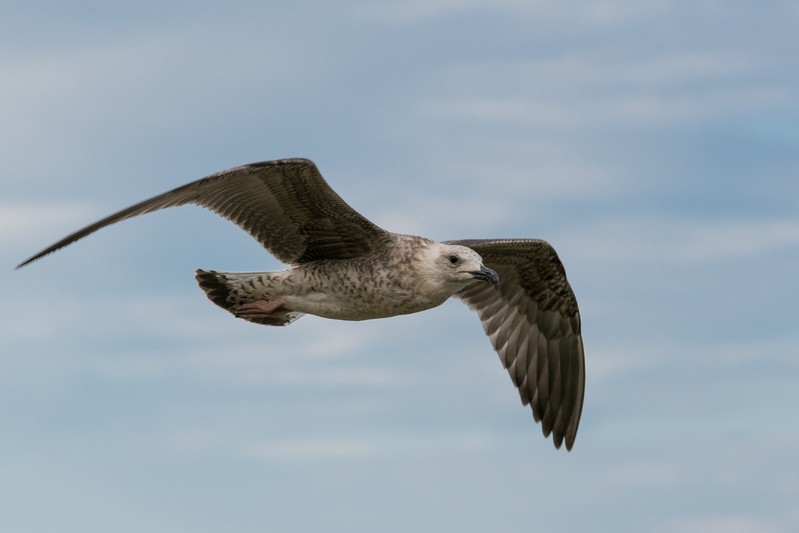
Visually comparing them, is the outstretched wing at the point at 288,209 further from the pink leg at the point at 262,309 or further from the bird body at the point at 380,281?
the pink leg at the point at 262,309

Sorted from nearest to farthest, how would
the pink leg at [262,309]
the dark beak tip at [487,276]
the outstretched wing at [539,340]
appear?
the dark beak tip at [487,276] → the pink leg at [262,309] → the outstretched wing at [539,340]

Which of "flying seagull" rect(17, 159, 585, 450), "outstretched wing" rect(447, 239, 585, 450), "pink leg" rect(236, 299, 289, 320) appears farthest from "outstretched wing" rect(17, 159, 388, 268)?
"outstretched wing" rect(447, 239, 585, 450)

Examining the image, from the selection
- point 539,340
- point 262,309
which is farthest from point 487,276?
point 539,340

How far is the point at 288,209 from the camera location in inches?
458

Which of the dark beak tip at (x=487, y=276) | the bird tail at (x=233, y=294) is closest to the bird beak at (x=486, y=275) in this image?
the dark beak tip at (x=487, y=276)

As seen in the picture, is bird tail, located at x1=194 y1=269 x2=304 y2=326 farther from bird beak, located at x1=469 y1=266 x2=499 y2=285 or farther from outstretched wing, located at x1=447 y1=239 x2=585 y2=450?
outstretched wing, located at x1=447 y1=239 x2=585 y2=450

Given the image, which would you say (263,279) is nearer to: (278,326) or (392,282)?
(278,326)

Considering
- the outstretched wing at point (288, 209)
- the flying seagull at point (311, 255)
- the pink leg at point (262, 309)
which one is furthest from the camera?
the pink leg at point (262, 309)

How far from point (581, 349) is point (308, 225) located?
4.64 metres

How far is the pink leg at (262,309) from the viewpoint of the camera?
1219 centimetres

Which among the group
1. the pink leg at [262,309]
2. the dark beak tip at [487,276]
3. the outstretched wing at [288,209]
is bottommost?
the pink leg at [262,309]

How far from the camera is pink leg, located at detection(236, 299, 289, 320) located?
12188 mm

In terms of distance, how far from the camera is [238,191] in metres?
11.4

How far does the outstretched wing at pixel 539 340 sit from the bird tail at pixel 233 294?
3.12 meters
